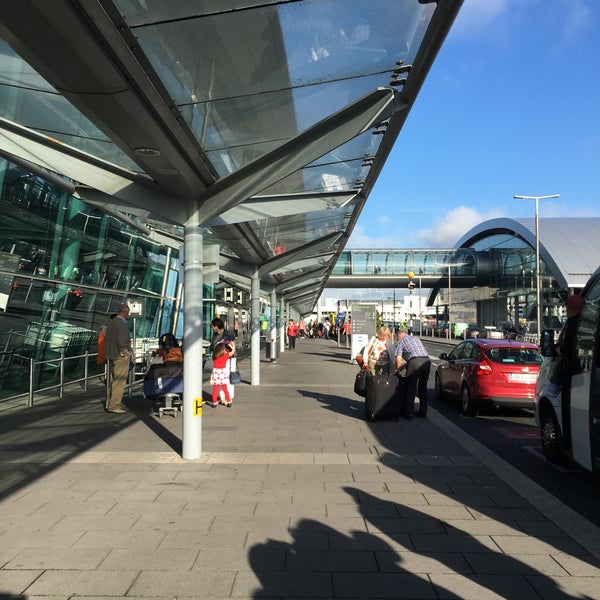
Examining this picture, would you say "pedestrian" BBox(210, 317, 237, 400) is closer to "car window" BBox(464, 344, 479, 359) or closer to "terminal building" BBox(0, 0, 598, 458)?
"terminal building" BBox(0, 0, 598, 458)

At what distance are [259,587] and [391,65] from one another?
459 centimetres

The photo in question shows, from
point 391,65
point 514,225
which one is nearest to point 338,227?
point 391,65

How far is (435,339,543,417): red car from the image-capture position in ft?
35.6

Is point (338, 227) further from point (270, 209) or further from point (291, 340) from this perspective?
point (291, 340)

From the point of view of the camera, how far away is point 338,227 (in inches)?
602

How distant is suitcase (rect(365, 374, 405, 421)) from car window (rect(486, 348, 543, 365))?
8.20 ft

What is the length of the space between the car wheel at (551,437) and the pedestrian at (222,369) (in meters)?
5.69

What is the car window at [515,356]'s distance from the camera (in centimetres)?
1128

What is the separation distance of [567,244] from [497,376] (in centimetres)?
5376

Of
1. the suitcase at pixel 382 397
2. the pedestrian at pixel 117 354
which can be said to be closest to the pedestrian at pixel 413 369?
the suitcase at pixel 382 397

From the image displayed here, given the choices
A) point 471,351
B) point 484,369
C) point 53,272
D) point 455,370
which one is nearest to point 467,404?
point 484,369

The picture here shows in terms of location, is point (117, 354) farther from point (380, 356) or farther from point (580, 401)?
point (580, 401)

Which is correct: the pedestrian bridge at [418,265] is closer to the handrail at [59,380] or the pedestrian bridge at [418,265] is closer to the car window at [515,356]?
the handrail at [59,380]

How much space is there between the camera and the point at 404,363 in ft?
34.6
